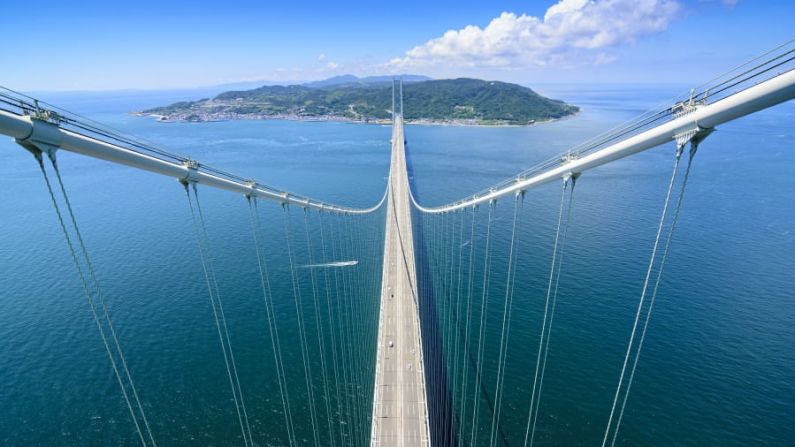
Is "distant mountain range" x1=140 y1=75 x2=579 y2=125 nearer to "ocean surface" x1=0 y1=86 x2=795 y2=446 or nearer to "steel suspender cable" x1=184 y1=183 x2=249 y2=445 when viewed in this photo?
"ocean surface" x1=0 y1=86 x2=795 y2=446

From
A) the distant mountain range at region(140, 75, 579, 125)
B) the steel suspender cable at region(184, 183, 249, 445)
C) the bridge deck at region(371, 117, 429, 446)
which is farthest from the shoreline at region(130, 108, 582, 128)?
the bridge deck at region(371, 117, 429, 446)

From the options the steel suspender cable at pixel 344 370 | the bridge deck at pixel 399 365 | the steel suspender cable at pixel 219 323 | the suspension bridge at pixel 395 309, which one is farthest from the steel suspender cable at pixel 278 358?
the bridge deck at pixel 399 365

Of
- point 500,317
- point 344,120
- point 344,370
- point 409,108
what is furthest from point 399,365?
point 409,108

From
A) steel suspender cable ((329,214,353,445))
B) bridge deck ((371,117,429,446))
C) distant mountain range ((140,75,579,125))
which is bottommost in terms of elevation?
steel suspender cable ((329,214,353,445))

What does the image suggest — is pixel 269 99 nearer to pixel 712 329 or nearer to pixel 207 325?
pixel 207 325

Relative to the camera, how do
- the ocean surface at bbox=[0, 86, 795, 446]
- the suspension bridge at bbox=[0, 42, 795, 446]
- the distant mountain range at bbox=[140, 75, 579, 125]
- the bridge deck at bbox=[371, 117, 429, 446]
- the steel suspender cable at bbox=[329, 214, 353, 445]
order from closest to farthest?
the suspension bridge at bbox=[0, 42, 795, 446], the bridge deck at bbox=[371, 117, 429, 446], the steel suspender cable at bbox=[329, 214, 353, 445], the ocean surface at bbox=[0, 86, 795, 446], the distant mountain range at bbox=[140, 75, 579, 125]

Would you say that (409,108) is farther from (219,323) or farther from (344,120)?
(219,323)

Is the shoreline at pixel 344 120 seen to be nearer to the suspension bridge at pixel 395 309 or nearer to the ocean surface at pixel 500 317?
the ocean surface at pixel 500 317
